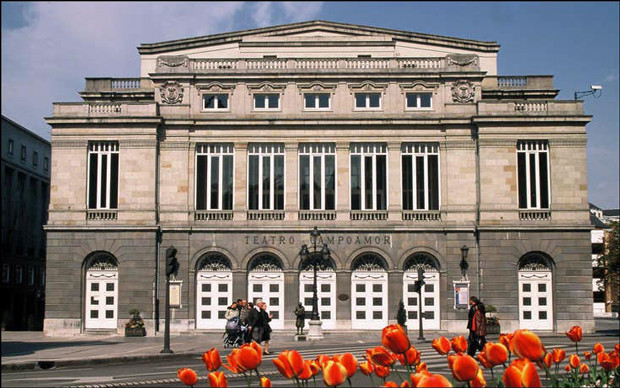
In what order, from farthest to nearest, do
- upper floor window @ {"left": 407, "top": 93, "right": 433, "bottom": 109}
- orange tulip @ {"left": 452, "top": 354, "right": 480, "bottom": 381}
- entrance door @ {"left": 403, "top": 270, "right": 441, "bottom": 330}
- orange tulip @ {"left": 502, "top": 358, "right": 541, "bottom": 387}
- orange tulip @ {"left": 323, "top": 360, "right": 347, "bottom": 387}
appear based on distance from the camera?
upper floor window @ {"left": 407, "top": 93, "right": 433, "bottom": 109} < entrance door @ {"left": 403, "top": 270, "right": 441, "bottom": 330} < orange tulip @ {"left": 323, "top": 360, "right": 347, "bottom": 387} < orange tulip @ {"left": 452, "top": 354, "right": 480, "bottom": 381} < orange tulip @ {"left": 502, "top": 358, "right": 541, "bottom": 387}

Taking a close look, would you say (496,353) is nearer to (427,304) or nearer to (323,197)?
(427,304)

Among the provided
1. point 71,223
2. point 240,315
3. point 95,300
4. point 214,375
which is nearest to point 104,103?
point 71,223

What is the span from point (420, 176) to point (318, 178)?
5.58 meters

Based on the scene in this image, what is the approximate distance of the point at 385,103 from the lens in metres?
44.4

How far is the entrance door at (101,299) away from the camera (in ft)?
140

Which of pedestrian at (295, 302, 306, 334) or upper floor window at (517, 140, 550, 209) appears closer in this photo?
pedestrian at (295, 302, 306, 334)

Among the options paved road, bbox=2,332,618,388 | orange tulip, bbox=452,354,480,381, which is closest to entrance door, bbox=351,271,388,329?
paved road, bbox=2,332,618,388

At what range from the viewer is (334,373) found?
550 centimetres

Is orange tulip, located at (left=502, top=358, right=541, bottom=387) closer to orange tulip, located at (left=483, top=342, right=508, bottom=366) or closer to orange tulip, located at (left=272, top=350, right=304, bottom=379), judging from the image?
orange tulip, located at (left=483, top=342, right=508, bottom=366)

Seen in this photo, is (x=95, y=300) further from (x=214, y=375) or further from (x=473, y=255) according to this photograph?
(x=214, y=375)

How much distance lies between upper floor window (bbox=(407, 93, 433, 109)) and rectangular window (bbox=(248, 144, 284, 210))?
7.68 m

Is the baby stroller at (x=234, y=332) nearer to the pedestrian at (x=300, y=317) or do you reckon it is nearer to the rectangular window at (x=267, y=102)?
the pedestrian at (x=300, y=317)

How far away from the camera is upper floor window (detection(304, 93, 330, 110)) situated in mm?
44791

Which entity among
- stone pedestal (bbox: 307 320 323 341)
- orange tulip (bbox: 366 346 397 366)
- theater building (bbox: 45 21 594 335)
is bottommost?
stone pedestal (bbox: 307 320 323 341)
